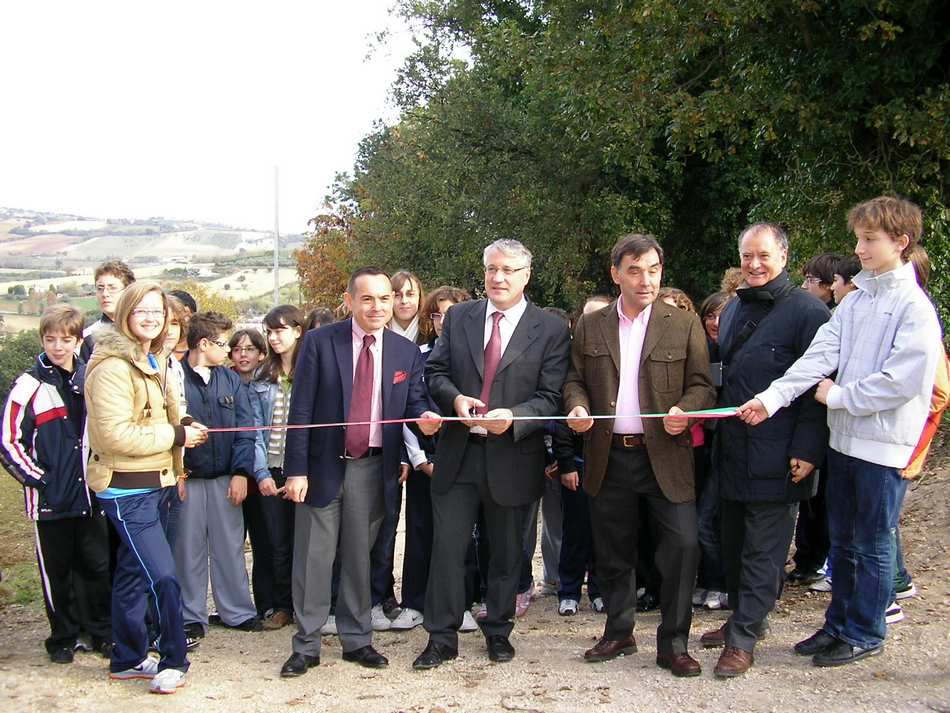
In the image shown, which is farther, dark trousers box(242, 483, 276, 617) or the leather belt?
dark trousers box(242, 483, 276, 617)

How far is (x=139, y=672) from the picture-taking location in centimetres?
523

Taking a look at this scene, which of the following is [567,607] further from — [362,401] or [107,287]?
[107,287]

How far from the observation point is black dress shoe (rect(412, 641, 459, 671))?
208 inches

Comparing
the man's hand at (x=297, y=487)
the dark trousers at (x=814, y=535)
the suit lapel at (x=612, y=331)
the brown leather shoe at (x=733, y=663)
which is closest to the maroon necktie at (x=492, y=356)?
the suit lapel at (x=612, y=331)

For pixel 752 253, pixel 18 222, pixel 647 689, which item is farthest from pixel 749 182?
pixel 18 222

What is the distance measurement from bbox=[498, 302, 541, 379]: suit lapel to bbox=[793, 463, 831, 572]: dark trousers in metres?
2.52

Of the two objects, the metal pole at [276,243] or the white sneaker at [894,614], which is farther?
the metal pole at [276,243]

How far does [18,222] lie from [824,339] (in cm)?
3988

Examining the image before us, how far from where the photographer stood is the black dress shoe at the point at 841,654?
16.2 ft

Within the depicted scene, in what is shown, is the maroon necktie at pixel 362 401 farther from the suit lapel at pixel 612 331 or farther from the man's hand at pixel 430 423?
the suit lapel at pixel 612 331

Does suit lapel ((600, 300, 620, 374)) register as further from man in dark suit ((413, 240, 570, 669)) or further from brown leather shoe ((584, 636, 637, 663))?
brown leather shoe ((584, 636, 637, 663))

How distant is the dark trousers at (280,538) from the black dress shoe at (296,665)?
121cm

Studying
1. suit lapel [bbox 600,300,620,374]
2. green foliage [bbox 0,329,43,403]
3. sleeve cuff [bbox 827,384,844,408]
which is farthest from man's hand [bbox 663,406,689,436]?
green foliage [bbox 0,329,43,403]

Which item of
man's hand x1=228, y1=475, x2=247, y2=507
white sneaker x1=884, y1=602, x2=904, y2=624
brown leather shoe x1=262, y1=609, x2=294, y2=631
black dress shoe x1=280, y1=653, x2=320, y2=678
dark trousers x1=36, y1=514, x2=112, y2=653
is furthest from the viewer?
brown leather shoe x1=262, y1=609, x2=294, y2=631
